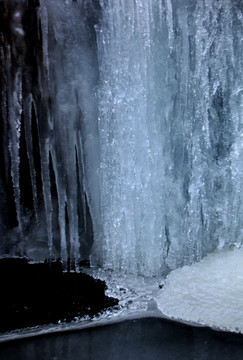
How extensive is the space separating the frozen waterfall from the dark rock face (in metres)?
0.31

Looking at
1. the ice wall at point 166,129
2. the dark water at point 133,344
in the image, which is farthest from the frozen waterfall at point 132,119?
the dark water at point 133,344

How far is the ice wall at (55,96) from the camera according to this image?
3666 millimetres

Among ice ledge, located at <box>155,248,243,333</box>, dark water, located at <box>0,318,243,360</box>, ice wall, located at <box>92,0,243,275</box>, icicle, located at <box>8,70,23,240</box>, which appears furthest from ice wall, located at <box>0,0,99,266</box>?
dark water, located at <box>0,318,243,360</box>

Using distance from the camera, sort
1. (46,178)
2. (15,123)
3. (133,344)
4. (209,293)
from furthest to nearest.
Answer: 1. (15,123)
2. (46,178)
3. (209,293)
4. (133,344)

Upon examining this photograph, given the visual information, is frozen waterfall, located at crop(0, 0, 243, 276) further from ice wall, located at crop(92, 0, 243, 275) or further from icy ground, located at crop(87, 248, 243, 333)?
icy ground, located at crop(87, 248, 243, 333)

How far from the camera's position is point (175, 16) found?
3.58 meters

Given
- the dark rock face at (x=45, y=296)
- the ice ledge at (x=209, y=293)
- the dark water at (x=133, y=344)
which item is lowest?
the dark water at (x=133, y=344)

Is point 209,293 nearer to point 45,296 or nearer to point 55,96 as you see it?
point 45,296

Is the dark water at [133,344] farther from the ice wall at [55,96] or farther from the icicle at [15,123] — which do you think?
the icicle at [15,123]

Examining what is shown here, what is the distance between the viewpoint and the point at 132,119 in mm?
3486

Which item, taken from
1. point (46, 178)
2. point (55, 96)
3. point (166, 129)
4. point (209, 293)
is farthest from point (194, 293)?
point (55, 96)

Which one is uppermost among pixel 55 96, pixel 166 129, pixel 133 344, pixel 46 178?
pixel 55 96

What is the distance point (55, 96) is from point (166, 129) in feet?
3.47

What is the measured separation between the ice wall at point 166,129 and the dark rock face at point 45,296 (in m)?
0.41
